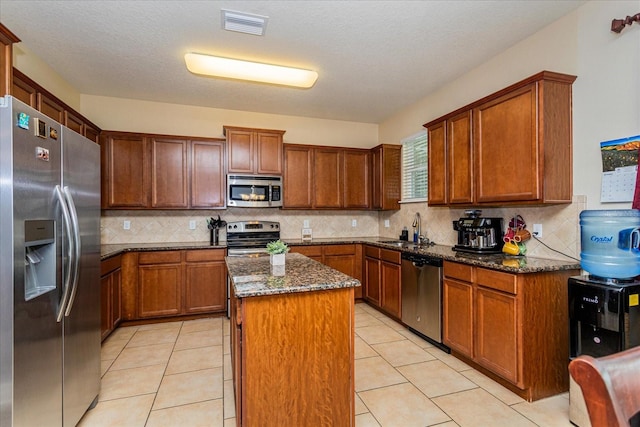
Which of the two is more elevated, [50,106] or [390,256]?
[50,106]

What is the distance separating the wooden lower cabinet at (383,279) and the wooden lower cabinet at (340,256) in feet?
0.43

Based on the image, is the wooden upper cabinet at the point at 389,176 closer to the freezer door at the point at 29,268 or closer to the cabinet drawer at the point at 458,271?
the cabinet drawer at the point at 458,271

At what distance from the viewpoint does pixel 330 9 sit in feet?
7.92

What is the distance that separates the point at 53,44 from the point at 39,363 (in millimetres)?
2870

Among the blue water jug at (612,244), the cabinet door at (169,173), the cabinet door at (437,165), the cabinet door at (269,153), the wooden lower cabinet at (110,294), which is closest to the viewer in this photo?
the blue water jug at (612,244)

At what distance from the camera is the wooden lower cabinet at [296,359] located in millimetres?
1653

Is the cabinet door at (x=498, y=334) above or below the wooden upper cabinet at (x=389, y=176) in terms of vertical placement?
below

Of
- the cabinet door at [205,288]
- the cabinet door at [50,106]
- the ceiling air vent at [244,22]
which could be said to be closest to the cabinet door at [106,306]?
the cabinet door at [205,288]

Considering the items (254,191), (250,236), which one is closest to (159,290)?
(250,236)

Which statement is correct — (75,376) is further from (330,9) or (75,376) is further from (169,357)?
(330,9)

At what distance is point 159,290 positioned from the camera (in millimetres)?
3896

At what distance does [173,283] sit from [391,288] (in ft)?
8.89

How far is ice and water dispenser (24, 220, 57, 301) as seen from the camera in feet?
4.89

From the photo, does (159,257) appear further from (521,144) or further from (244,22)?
(521,144)
